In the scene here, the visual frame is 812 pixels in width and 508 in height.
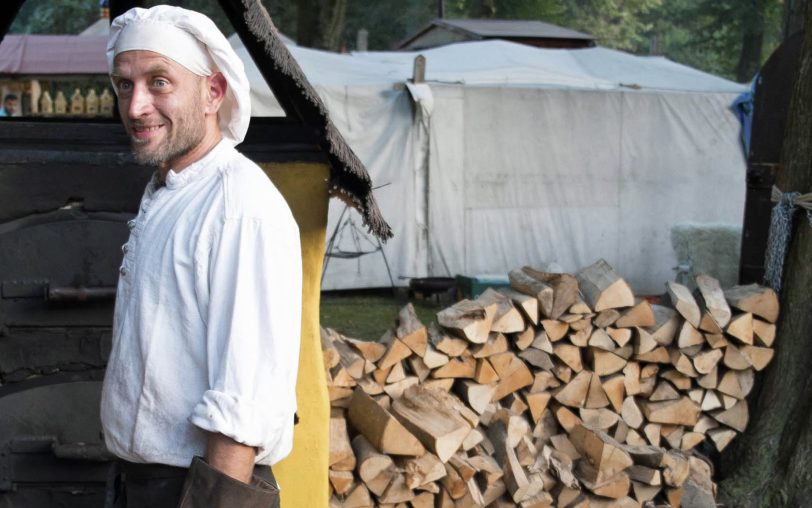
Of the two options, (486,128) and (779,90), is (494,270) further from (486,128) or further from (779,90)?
(779,90)

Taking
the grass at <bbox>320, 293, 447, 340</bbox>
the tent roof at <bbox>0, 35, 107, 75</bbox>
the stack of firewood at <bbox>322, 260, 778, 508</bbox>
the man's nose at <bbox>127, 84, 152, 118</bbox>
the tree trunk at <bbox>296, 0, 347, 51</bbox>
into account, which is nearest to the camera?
the man's nose at <bbox>127, 84, 152, 118</bbox>

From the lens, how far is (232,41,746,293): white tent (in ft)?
31.0

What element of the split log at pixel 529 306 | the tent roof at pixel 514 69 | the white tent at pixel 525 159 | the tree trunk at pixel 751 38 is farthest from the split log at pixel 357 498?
the tree trunk at pixel 751 38

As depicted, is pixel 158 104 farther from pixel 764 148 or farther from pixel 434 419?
pixel 764 148

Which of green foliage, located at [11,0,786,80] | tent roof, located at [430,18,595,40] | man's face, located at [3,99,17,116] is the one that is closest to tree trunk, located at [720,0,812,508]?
green foliage, located at [11,0,786,80]

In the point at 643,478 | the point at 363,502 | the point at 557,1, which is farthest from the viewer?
the point at 557,1

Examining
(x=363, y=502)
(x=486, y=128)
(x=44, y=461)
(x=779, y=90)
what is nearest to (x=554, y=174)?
(x=486, y=128)

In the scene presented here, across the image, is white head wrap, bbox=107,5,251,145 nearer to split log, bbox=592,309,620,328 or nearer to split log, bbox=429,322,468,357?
split log, bbox=429,322,468,357

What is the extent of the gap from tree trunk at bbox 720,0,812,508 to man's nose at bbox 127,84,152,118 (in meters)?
3.71

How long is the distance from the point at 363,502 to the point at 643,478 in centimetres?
138

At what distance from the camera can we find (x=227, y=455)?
68.8 inches

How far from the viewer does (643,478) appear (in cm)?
450

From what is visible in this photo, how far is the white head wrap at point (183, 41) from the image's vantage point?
188cm

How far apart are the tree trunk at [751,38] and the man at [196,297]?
65.6 feet
